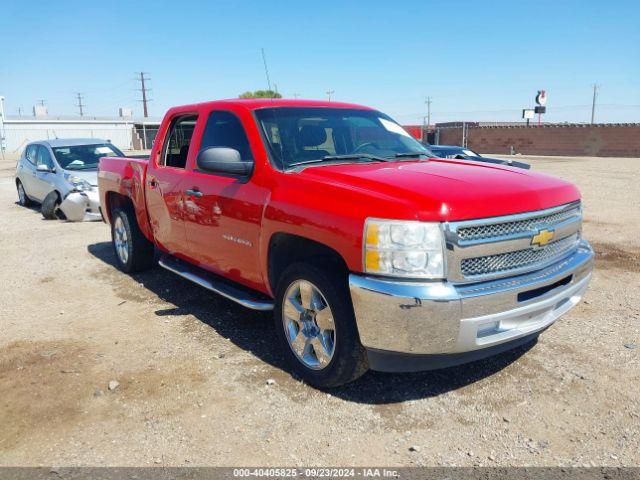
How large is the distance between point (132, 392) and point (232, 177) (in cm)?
172

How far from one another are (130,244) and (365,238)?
414 centimetres

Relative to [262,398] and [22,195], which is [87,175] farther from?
[262,398]

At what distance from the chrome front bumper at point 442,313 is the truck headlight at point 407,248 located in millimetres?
71

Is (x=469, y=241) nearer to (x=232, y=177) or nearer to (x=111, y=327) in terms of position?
(x=232, y=177)

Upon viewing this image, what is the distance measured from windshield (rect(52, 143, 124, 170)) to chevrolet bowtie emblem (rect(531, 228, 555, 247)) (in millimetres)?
9764

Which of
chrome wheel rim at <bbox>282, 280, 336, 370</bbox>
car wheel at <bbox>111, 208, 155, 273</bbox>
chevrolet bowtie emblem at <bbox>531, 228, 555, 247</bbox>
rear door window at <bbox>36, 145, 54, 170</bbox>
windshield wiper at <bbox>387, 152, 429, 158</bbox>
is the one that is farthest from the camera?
rear door window at <bbox>36, 145, 54, 170</bbox>

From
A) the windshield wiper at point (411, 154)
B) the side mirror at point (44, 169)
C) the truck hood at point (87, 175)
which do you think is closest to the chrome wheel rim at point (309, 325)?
the windshield wiper at point (411, 154)

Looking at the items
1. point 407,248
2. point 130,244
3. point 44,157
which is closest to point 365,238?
point 407,248

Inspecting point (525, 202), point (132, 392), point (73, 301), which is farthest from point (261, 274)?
point (73, 301)

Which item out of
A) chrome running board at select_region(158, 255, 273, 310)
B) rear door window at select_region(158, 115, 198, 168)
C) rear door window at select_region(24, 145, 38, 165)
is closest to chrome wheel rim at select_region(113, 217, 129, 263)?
chrome running board at select_region(158, 255, 273, 310)

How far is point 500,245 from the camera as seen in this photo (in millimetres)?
3154

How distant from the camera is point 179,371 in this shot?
4023mm

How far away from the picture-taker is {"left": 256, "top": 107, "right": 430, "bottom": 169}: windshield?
412cm

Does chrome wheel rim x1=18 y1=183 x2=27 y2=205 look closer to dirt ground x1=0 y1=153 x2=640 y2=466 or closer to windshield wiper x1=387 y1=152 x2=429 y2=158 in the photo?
dirt ground x1=0 y1=153 x2=640 y2=466
